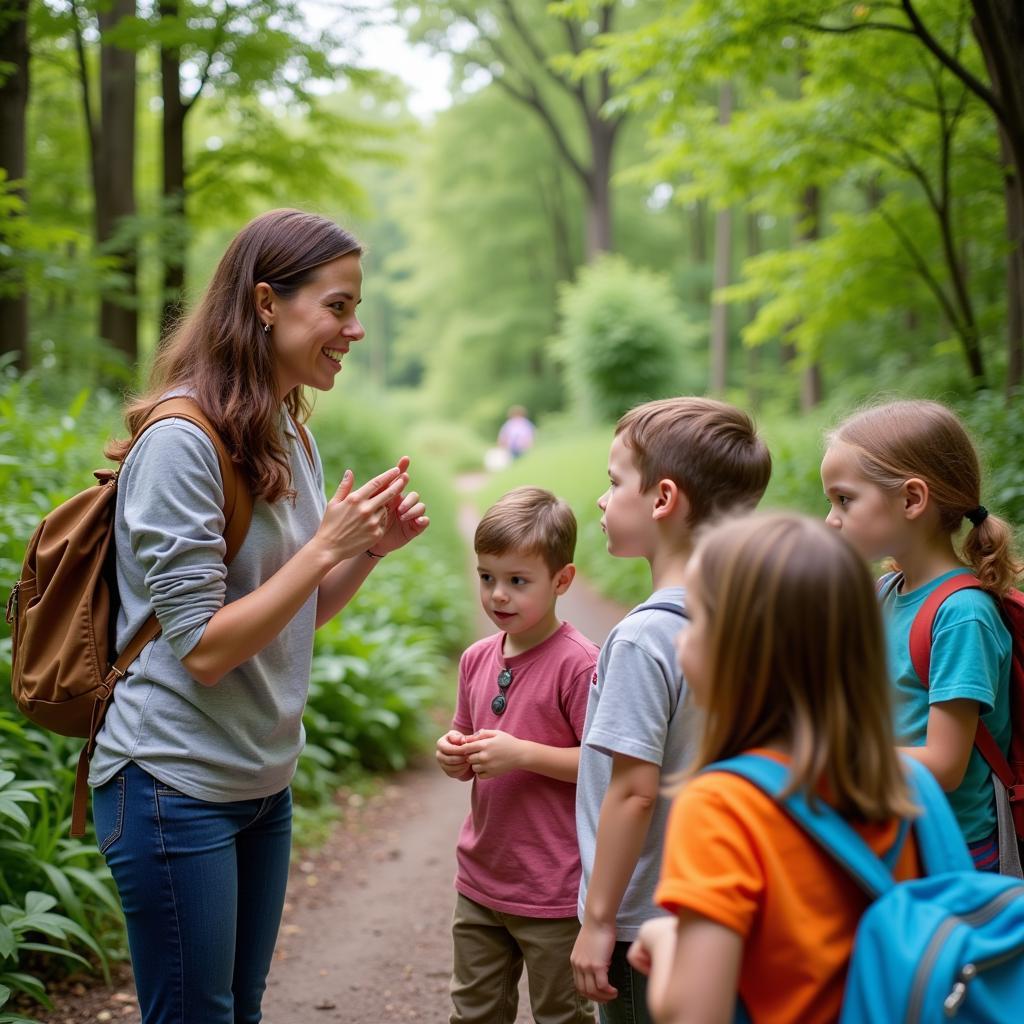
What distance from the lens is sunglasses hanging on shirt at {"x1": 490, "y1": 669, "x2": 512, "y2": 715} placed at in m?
2.58

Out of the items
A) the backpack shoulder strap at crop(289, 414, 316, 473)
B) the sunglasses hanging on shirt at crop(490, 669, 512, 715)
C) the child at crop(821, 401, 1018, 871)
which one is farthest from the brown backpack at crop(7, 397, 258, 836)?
the child at crop(821, 401, 1018, 871)

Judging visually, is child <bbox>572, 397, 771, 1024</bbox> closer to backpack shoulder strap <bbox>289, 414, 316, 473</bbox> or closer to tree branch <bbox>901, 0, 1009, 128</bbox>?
backpack shoulder strap <bbox>289, 414, 316, 473</bbox>

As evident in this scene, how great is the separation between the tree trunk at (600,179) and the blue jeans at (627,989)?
2456 cm

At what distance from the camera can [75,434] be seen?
248 inches

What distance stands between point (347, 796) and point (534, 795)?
3.83 meters

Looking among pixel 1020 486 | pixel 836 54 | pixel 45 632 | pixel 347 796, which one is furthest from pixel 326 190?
pixel 45 632

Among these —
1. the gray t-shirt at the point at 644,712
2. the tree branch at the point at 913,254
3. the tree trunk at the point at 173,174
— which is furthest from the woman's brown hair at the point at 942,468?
the tree trunk at the point at 173,174

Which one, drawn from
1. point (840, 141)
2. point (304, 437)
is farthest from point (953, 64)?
point (304, 437)

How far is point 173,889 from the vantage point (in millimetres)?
2041

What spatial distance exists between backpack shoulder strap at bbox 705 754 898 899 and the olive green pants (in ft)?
4.20

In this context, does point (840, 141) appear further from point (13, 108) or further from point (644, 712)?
point (644, 712)

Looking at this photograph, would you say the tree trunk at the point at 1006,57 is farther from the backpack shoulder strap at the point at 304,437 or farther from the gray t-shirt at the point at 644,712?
the gray t-shirt at the point at 644,712

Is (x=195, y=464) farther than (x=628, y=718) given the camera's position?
Yes

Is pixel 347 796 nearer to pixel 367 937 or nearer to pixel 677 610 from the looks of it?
pixel 367 937
